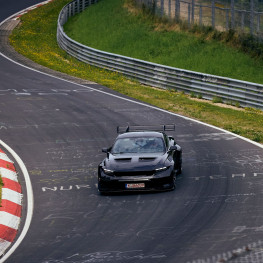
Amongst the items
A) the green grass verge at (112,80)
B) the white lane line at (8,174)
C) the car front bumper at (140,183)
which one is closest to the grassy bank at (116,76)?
the green grass verge at (112,80)

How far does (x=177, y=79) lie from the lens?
119 ft

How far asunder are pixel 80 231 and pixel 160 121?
13.7 metres

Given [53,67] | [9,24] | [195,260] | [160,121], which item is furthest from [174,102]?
[9,24]

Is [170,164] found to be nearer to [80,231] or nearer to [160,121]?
[80,231]

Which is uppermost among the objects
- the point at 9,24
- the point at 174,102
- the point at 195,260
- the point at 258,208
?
the point at 195,260

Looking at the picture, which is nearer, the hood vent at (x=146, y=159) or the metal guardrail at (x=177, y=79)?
the hood vent at (x=146, y=159)

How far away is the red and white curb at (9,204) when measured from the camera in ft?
50.1

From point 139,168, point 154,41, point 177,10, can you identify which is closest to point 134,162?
point 139,168

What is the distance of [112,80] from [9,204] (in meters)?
22.9

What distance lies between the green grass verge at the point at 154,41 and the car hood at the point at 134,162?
72.5ft

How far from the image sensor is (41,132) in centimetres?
2664

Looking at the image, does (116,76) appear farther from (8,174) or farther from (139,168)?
(139,168)

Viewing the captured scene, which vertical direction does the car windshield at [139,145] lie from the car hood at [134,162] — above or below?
below

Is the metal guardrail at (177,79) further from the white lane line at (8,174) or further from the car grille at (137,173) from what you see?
the car grille at (137,173)
